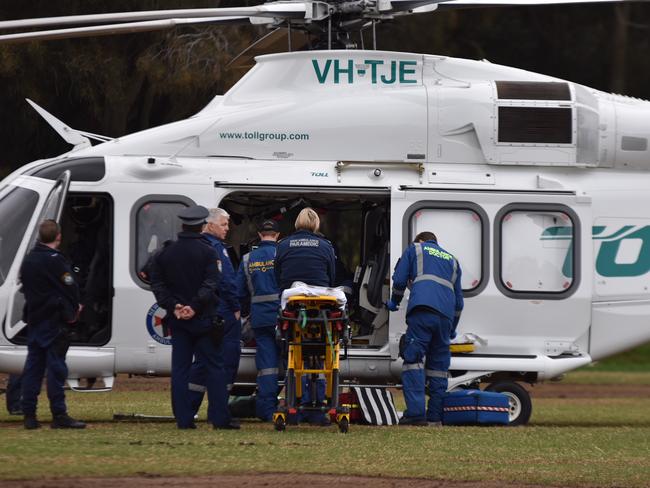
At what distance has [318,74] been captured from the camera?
13.2 m

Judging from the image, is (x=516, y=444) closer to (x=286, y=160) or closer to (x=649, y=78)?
(x=286, y=160)

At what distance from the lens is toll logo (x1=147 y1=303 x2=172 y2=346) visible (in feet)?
41.3

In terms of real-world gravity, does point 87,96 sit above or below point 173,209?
above

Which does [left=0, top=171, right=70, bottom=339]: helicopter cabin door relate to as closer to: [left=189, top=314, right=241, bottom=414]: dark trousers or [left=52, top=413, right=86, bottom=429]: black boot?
[left=52, top=413, right=86, bottom=429]: black boot

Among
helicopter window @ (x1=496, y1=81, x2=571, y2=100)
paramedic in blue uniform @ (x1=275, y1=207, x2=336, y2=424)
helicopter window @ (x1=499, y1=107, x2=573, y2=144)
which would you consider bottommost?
paramedic in blue uniform @ (x1=275, y1=207, x2=336, y2=424)

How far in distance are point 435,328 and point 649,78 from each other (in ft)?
67.3

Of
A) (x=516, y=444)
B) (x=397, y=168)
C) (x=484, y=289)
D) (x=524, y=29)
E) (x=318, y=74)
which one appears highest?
(x=524, y=29)

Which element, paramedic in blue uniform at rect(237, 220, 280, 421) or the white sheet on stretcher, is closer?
the white sheet on stretcher

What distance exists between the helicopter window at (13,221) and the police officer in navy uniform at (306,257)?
7.80 feet

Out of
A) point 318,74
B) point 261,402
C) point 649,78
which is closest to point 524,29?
point 649,78

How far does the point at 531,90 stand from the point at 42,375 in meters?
5.41

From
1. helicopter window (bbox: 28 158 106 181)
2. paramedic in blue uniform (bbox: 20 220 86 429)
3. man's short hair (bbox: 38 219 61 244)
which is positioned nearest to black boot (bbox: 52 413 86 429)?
paramedic in blue uniform (bbox: 20 220 86 429)

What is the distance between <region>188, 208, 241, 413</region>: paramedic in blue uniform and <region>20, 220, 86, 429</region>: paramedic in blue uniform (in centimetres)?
106

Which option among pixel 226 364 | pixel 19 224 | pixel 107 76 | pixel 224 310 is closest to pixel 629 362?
pixel 107 76
